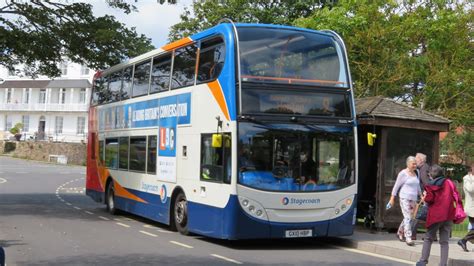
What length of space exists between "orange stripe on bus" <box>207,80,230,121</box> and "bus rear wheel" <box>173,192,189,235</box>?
102 inches

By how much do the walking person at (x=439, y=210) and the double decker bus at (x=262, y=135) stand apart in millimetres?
2780

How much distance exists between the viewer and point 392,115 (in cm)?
1356

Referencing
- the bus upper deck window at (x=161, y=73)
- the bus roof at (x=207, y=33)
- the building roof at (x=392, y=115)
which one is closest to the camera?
the bus roof at (x=207, y=33)

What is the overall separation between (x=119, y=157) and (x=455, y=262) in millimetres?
10558

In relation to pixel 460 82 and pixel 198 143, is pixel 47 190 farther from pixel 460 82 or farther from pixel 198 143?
pixel 460 82

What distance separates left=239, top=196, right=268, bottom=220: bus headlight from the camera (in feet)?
36.4

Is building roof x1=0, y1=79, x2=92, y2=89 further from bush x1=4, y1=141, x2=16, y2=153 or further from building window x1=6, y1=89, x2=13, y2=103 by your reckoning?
bush x1=4, y1=141, x2=16, y2=153

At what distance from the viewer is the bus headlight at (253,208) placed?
11109mm

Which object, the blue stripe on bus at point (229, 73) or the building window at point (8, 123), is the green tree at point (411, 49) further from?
the building window at point (8, 123)

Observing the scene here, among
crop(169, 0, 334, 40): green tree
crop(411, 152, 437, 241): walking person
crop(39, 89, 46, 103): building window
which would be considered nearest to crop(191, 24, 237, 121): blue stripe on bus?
crop(411, 152, 437, 241): walking person

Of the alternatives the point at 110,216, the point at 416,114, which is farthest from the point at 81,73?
the point at 416,114

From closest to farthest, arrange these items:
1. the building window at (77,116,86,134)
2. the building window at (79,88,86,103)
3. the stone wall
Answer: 1. the stone wall
2. the building window at (77,116,86,134)
3. the building window at (79,88,86,103)

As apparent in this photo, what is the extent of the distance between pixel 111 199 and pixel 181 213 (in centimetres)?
610

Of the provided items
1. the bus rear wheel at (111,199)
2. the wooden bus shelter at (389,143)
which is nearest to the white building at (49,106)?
the bus rear wheel at (111,199)
